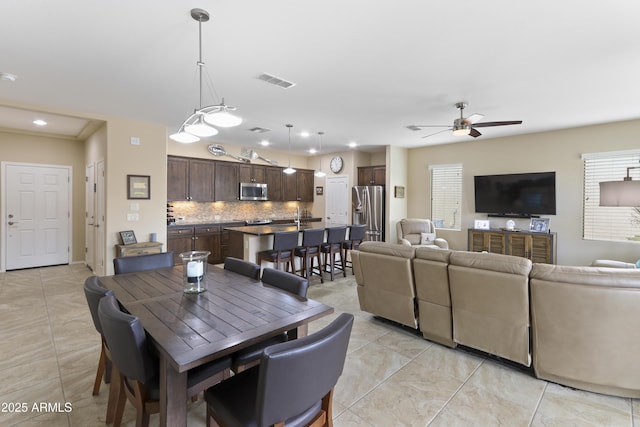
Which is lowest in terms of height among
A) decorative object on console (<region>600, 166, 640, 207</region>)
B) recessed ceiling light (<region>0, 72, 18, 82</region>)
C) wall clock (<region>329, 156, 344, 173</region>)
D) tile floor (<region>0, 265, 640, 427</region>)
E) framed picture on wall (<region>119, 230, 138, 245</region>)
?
tile floor (<region>0, 265, 640, 427</region>)

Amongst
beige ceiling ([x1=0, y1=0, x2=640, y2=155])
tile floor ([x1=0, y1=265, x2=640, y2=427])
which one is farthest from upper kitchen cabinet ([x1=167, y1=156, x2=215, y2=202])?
tile floor ([x1=0, y1=265, x2=640, y2=427])

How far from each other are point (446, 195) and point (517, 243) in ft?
6.43

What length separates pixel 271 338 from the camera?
2232mm

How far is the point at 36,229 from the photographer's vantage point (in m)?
6.25

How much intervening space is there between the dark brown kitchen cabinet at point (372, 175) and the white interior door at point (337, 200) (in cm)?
40

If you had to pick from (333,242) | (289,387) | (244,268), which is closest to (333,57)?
(244,268)

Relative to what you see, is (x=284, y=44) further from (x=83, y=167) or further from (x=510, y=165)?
(x=83, y=167)

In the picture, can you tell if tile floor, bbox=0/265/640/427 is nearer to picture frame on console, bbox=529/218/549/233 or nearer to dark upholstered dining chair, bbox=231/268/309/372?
dark upholstered dining chair, bbox=231/268/309/372

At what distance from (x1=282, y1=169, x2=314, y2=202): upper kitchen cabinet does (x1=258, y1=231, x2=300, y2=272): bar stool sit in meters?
3.72

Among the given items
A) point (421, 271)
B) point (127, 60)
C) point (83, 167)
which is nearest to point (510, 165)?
point (421, 271)

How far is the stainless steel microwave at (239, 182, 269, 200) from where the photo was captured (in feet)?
24.9

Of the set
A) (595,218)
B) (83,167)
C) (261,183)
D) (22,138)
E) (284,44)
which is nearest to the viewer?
(284,44)

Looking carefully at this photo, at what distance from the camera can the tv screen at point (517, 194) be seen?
5828mm

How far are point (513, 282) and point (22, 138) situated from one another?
838 cm
